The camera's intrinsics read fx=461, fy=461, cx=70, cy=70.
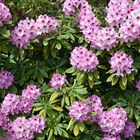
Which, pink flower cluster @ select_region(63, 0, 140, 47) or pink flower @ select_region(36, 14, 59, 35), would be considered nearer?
pink flower cluster @ select_region(63, 0, 140, 47)

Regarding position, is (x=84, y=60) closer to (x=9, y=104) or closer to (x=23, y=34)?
(x=23, y=34)

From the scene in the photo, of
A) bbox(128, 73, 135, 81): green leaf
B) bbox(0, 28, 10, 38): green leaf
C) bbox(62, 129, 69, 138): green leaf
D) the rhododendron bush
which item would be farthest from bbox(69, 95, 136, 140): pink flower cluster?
bbox(0, 28, 10, 38): green leaf

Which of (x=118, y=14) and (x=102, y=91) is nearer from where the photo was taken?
(x=118, y=14)

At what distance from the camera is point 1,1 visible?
3.72m

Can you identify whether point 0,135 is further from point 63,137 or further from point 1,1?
point 1,1

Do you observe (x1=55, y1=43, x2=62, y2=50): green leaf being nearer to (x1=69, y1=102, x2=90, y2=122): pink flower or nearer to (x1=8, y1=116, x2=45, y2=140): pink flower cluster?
(x1=69, y1=102, x2=90, y2=122): pink flower

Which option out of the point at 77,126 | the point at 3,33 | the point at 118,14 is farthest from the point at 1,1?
the point at 77,126

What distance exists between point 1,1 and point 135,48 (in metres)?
1.14

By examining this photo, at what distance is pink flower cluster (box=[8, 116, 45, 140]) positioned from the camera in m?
3.44

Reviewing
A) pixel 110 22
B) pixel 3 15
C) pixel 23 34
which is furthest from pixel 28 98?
pixel 110 22

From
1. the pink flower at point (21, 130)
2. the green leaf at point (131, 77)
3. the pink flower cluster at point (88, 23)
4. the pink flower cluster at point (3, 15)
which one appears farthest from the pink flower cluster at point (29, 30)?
the green leaf at point (131, 77)

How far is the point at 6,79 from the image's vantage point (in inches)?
143

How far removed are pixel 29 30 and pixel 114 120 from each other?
0.96 metres

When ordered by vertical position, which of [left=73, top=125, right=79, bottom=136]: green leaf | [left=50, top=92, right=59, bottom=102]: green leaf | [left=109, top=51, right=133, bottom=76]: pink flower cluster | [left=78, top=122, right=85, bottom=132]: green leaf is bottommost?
[left=73, top=125, right=79, bottom=136]: green leaf
